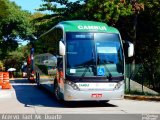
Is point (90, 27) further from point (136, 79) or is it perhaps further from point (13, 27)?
point (13, 27)

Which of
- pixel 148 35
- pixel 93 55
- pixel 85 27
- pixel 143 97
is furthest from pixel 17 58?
pixel 93 55

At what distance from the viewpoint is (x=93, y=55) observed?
1631 centimetres

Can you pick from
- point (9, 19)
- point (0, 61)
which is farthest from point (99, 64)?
point (0, 61)

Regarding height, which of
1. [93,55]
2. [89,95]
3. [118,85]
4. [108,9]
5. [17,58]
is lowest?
[89,95]

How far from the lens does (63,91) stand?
53.1 ft

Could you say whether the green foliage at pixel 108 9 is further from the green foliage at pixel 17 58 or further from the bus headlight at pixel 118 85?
the green foliage at pixel 17 58

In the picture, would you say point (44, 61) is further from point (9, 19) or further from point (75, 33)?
point (9, 19)

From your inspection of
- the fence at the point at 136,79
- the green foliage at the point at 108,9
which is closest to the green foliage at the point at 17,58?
the green foliage at the point at 108,9

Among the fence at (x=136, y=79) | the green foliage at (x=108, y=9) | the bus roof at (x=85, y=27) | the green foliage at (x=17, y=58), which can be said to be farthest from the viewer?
the green foliage at (x=17, y=58)

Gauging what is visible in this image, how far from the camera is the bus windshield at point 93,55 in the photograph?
16.1 m

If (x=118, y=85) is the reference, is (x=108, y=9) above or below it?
above

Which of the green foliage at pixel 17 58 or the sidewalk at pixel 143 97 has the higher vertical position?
the green foliage at pixel 17 58

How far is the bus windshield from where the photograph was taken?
1606 cm

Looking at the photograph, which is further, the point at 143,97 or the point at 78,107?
the point at 143,97
